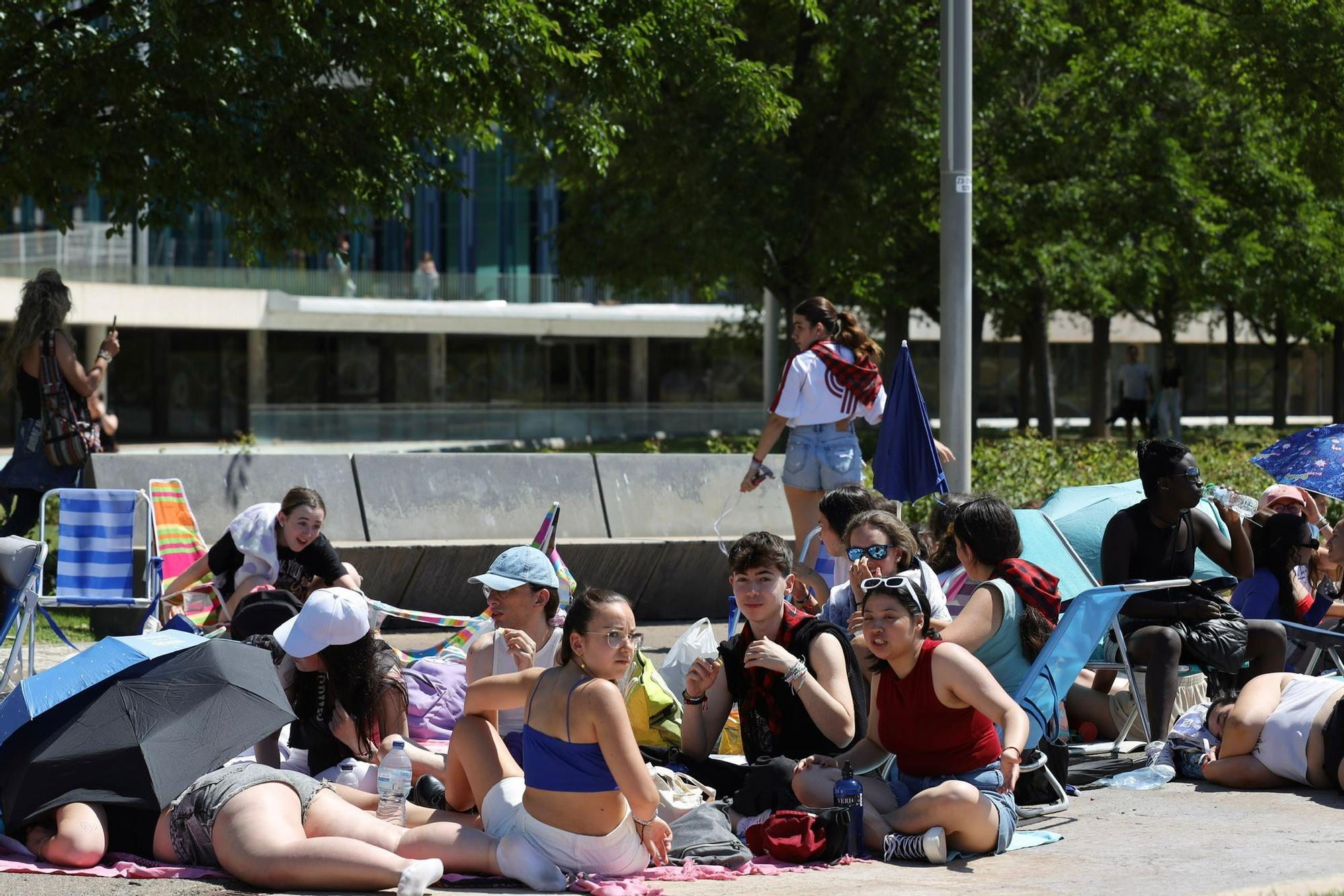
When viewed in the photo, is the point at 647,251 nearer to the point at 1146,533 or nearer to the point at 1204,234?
the point at 1204,234

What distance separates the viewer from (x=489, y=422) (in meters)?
35.2

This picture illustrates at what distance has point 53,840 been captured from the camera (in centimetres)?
490

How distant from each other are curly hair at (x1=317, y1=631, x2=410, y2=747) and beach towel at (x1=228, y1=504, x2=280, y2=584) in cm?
240

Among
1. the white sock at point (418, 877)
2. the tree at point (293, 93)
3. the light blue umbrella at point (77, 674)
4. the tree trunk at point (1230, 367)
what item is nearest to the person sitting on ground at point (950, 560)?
the white sock at point (418, 877)

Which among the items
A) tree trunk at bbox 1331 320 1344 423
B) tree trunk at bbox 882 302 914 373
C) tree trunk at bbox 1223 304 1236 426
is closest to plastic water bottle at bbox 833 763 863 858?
tree trunk at bbox 882 302 914 373

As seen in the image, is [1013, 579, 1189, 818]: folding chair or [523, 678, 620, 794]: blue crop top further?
[1013, 579, 1189, 818]: folding chair

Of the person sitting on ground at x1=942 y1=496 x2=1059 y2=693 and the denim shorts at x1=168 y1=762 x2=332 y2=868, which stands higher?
the person sitting on ground at x1=942 y1=496 x2=1059 y2=693

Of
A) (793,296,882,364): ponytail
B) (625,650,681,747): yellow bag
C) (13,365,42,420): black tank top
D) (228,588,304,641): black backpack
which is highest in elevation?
(793,296,882,364): ponytail

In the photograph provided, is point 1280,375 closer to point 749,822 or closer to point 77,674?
point 749,822

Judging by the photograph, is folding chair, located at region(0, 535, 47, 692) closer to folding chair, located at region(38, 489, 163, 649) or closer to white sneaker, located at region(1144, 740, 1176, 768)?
folding chair, located at region(38, 489, 163, 649)

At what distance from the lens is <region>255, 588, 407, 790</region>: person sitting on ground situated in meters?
5.34

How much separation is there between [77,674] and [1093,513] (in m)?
5.16

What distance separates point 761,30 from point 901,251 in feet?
18.2

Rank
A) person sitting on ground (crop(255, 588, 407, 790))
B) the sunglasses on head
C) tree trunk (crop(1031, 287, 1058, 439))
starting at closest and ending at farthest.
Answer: person sitting on ground (crop(255, 588, 407, 790))
the sunglasses on head
tree trunk (crop(1031, 287, 1058, 439))
